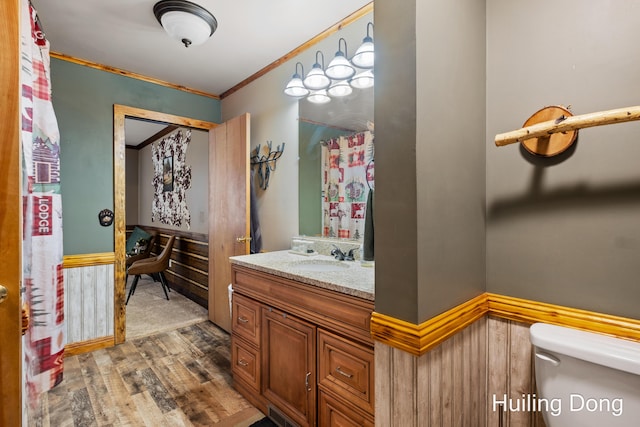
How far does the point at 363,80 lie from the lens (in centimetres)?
199

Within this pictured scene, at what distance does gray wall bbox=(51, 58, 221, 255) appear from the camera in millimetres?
2588

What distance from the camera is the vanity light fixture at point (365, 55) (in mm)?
1835

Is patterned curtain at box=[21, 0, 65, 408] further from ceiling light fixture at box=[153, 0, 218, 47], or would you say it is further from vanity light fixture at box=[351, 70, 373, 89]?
vanity light fixture at box=[351, 70, 373, 89]

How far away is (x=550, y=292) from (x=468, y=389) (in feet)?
1.60

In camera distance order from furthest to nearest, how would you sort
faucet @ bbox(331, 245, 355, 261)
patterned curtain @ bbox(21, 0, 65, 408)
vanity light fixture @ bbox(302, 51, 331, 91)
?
vanity light fixture @ bbox(302, 51, 331, 91), faucet @ bbox(331, 245, 355, 261), patterned curtain @ bbox(21, 0, 65, 408)

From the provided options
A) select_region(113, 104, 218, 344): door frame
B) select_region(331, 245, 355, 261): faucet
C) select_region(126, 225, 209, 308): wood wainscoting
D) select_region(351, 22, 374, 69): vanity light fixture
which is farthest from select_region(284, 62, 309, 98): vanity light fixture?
select_region(126, 225, 209, 308): wood wainscoting

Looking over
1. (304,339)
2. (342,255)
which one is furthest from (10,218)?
(342,255)

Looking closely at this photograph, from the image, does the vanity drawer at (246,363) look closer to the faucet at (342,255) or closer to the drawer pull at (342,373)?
the drawer pull at (342,373)

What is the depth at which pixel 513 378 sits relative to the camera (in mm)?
1211

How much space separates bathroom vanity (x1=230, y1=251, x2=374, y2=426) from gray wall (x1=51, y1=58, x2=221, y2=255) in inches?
65.2

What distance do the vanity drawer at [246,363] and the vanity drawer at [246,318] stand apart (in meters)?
0.06

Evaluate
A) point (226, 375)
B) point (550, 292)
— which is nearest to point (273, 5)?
point (550, 292)

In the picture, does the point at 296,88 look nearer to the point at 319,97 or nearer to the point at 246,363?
the point at 319,97

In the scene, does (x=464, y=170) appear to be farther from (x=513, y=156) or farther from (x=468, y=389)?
(x=468, y=389)
